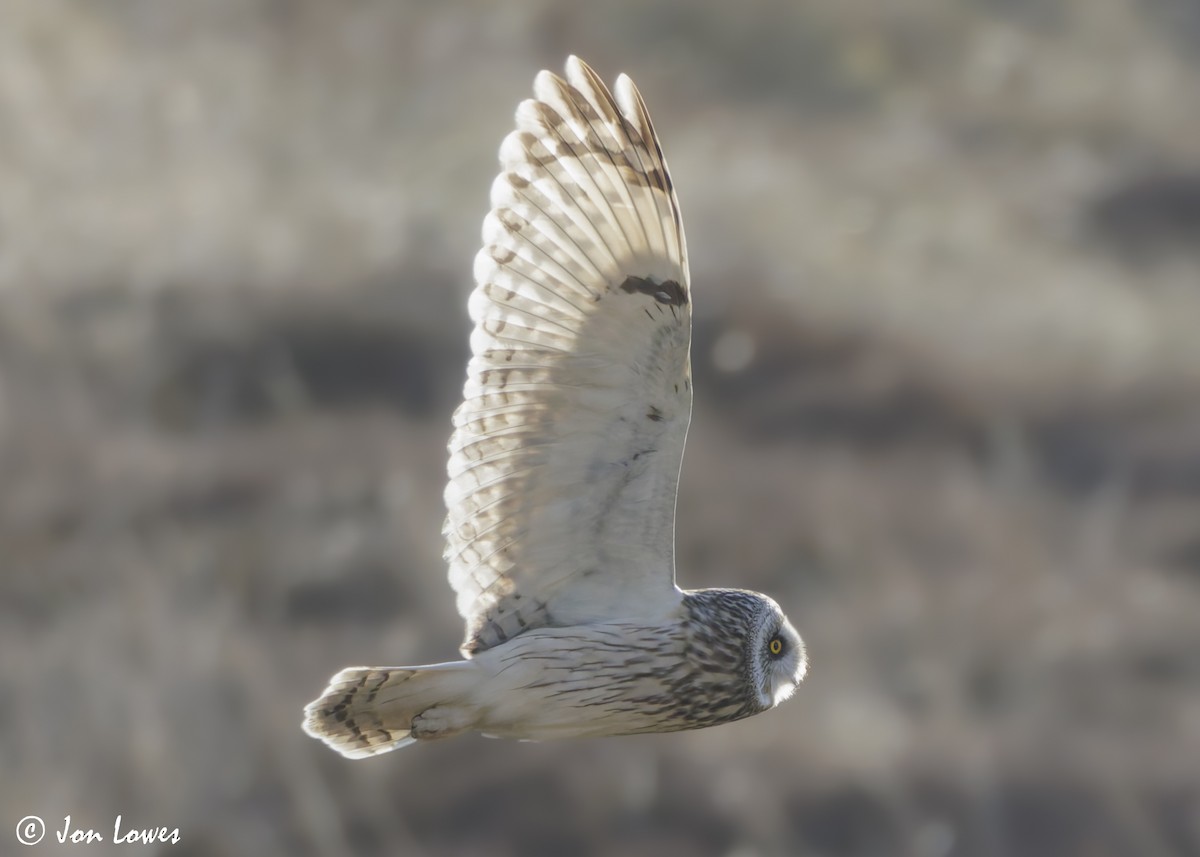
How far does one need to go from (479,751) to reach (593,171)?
15.9m

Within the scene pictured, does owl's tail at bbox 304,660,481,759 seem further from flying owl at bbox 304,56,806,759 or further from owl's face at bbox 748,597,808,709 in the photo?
owl's face at bbox 748,597,808,709

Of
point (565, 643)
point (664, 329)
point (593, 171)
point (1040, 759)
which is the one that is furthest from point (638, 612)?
point (1040, 759)

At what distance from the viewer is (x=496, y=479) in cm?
378

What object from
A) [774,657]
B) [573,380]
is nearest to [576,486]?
[573,380]

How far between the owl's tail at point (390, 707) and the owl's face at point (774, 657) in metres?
0.67

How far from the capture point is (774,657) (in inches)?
154

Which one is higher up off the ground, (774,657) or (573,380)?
(573,380)

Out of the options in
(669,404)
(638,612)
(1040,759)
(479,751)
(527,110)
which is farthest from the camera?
(1040,759)

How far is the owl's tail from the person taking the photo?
12.3 feet

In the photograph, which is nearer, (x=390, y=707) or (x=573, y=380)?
(x=573, y=380)

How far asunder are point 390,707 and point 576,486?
0.68 meters

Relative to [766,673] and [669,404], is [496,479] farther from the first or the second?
[766,673]

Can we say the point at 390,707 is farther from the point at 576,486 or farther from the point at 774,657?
the point at 774,657

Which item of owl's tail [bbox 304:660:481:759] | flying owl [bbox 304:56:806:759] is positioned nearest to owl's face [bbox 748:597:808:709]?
flying owl [bbox 304:56:806:759]
